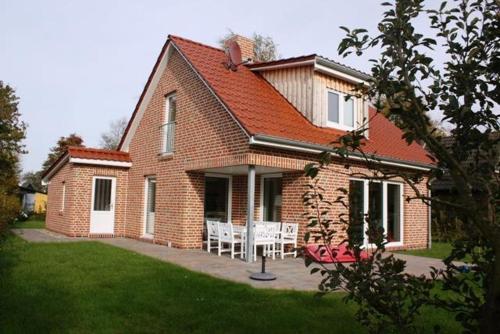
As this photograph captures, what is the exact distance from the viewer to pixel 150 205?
16.5 metres

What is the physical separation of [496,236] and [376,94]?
103cm

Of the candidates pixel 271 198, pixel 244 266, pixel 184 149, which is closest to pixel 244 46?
pixel 184 149

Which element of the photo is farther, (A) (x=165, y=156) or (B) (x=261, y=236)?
(A) (x=165, y=156)

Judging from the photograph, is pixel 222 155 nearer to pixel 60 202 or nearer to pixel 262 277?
pixel 262 277

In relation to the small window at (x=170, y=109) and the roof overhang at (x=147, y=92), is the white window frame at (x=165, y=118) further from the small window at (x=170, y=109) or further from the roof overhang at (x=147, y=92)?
the roof overhang at (x=147, y=92)

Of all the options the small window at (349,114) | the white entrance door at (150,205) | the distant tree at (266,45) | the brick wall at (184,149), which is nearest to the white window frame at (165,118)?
the brick wall at (184,149)

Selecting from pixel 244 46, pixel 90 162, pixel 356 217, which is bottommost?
pixel 356 217

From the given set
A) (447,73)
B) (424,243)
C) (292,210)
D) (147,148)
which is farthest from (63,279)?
(424,243)

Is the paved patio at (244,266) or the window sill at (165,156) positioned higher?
the window sill at (165,156)

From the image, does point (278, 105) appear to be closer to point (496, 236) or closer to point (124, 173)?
point (124, 173)

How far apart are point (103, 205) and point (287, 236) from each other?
892 centimetres

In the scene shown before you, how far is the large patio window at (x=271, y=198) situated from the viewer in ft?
44.9

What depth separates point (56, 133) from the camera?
1994 inches

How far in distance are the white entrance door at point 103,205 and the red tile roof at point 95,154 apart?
0.82m
